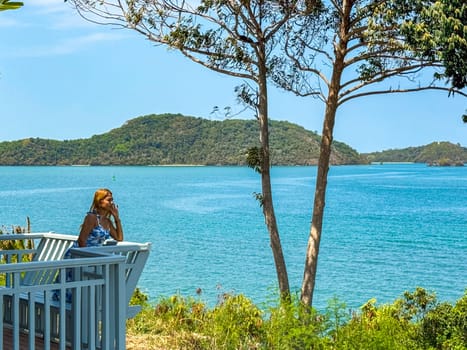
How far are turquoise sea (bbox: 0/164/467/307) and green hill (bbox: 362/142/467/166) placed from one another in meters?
7.28

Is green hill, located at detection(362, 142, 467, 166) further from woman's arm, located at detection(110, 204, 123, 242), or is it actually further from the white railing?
the white railing

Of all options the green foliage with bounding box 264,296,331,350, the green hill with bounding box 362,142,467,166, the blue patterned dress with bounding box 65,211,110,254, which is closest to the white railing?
the blue patterned dress with bounding box 65,211,110,254

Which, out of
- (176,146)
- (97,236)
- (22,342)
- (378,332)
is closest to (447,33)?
(378,332)

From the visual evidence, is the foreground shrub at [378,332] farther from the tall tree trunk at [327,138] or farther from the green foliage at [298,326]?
the tall tree trunk at [327,138]

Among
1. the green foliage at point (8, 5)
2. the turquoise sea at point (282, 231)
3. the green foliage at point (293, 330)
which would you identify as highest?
the green foliage at point (8, 5)

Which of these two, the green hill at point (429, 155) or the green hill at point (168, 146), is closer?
the green hill at point (168, 146)

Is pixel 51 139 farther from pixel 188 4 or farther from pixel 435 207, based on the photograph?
pixel 188 4

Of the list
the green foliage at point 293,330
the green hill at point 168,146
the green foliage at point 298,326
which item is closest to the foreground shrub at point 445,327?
the green foliage at point 298,326

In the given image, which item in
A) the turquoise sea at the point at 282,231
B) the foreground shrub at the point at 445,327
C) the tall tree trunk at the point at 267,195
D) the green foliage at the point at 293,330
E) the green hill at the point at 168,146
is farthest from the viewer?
the green hill at the point at 168,146

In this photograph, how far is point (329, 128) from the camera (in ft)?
29.9

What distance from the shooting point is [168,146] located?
257ft

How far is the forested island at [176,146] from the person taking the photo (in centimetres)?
6069

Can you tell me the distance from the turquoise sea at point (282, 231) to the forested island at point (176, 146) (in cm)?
361

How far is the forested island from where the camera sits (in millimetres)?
60688
